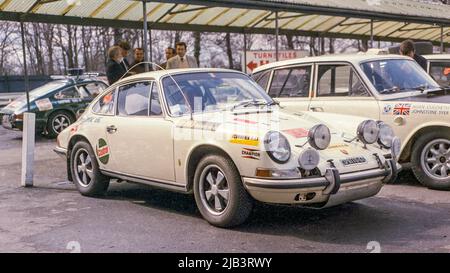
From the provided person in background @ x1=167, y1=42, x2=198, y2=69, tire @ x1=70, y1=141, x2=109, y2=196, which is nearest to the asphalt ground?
tire @ x1=70, y1=141, x2=109, y2=196

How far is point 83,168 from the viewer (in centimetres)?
689

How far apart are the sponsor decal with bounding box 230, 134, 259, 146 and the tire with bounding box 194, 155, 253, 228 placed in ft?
0.66

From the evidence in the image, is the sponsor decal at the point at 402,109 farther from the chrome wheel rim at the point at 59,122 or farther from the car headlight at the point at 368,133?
the chrome wheel rim at the point at 59,122

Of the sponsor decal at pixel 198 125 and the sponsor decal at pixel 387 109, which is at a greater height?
the sponsor decal at pixel 387 109

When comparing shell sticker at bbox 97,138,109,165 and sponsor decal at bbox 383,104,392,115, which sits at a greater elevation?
sponsor decal at bbox 383,104,392,115

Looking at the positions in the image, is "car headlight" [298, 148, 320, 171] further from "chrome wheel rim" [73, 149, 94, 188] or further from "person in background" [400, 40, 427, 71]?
"person in background" [400, 40, 427, 71]

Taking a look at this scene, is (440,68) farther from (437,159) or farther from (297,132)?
(297,132)

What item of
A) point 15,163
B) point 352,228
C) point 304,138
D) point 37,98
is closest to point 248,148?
point 304,138

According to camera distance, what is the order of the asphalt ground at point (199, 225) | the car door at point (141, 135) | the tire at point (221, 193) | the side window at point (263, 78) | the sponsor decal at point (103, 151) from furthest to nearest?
the side window at point (263, 78) < the sponsor decal at point (103, 151) < the car door at point (141, 135) < the tire at point (221, 193) < the asphalt ground at point (199, 225)

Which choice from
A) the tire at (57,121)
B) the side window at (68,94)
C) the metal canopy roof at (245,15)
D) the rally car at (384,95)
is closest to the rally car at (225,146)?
the rally car at (384,95)

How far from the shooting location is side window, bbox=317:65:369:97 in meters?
7.21

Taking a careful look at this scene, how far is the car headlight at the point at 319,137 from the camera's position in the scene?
16.1ft

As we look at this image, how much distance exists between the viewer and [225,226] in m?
5.05

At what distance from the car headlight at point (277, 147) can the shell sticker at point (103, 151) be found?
95.3 inches
